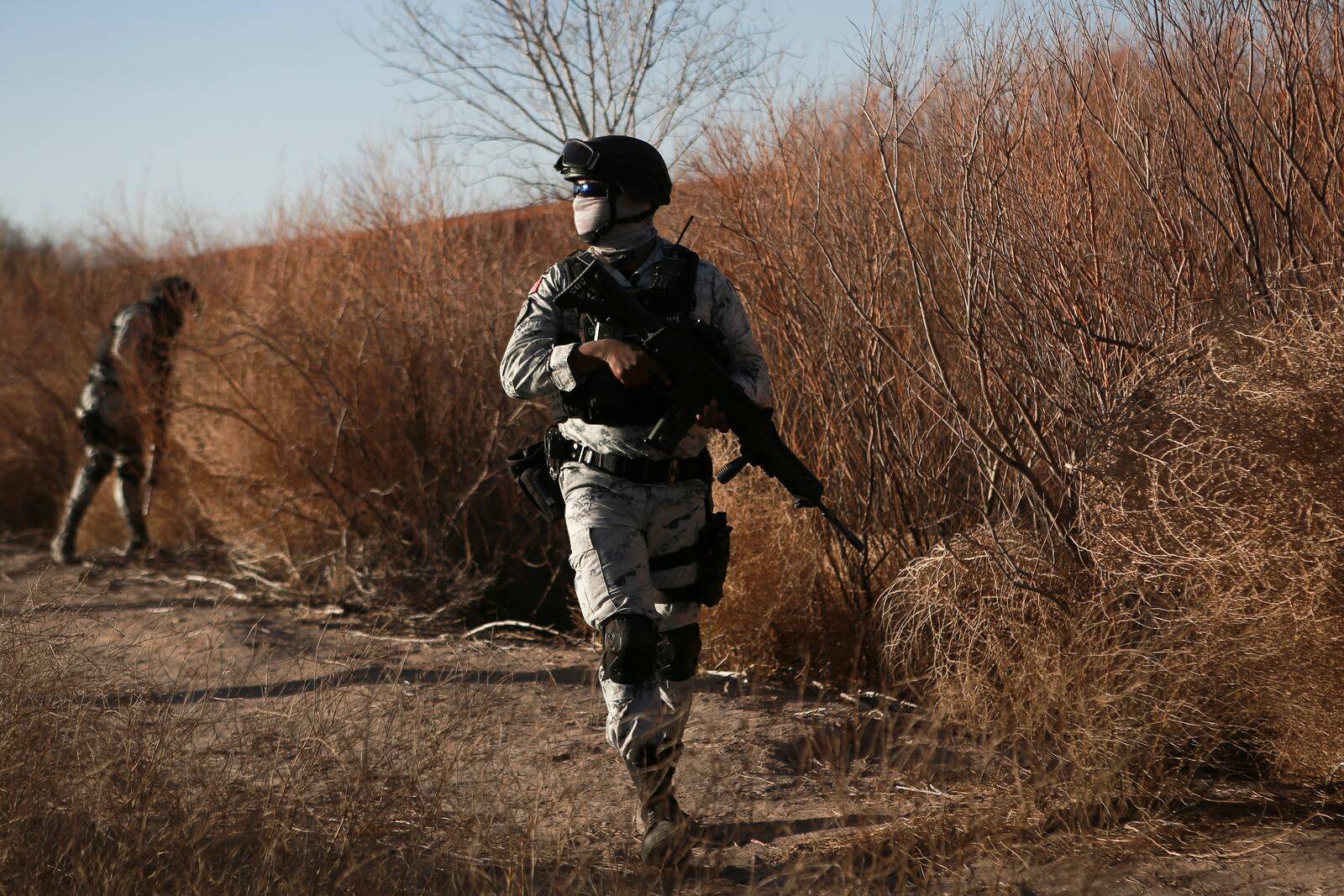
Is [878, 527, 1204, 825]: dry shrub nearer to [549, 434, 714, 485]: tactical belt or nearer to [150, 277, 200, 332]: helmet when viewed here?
Answer: [549, 434, 714, 485]: tactical belt

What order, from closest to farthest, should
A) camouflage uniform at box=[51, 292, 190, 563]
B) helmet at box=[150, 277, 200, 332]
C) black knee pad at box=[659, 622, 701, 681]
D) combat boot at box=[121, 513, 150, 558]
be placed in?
black knee pad at box=[659, 622, 701, 681]
camouflage uniform at box=[51, 292, 190, 563]
helmet at box=[150, 277, 200, 332]
combat boot at box=[121, 513, 150, 558]

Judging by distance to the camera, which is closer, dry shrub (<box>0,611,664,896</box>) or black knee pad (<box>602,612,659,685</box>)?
dry shrub (<box>0,611,664,896</box>)

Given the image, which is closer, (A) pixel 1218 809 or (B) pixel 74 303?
(A) pixel 1218 809

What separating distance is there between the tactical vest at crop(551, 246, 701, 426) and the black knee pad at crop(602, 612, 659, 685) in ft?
1.69

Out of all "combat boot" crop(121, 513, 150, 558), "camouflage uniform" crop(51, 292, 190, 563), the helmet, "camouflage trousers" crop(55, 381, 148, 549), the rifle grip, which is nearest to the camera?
the rifle grip

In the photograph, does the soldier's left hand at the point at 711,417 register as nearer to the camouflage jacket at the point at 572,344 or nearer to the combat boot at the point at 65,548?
the camouflage jacket at the point at 572,344

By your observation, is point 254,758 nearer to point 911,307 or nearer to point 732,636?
point 732,636

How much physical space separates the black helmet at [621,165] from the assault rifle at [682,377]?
0.23 meters

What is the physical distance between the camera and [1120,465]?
3467 millimetres

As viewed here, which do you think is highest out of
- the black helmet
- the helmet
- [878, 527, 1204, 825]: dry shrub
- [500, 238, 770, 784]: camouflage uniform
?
the helmet

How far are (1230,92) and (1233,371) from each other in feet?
3.79

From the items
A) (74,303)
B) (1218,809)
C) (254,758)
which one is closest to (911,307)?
(1218,809)

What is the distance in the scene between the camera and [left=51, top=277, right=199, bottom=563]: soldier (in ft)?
24.8

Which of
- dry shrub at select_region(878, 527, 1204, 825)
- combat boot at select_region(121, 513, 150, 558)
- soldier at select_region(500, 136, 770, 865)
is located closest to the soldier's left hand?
soldier at select_region(500, 136, 770, 865)
